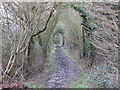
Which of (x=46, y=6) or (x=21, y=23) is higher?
(x=46, y=6)

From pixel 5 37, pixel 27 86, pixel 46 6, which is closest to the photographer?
pixel 27 86

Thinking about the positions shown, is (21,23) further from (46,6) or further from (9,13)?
(46,6)

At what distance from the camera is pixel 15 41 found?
29.8 feet

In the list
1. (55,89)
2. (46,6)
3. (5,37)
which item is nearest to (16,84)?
(55,89)

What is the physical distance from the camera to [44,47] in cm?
1505

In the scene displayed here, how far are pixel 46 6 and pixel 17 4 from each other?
5.92ft

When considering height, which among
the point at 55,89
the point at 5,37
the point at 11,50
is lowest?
the point at 55,89

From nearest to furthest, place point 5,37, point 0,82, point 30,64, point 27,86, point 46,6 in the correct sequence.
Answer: point 0,82, point 27,86, point 5,37, point 46,6, point 30,64

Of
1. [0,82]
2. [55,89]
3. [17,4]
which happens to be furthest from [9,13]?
[55,89]

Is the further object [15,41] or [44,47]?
[44,47]

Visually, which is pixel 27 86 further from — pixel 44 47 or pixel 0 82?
pixel 44 47

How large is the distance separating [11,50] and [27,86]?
6.55 feet

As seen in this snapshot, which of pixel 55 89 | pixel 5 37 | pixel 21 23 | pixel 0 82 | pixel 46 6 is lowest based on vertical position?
pixel 55 89

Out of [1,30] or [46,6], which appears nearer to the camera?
[1,30]
